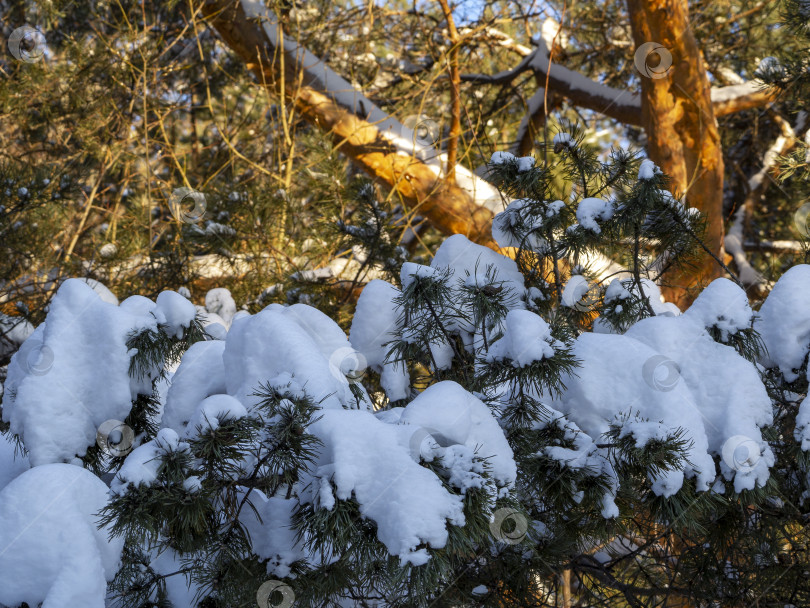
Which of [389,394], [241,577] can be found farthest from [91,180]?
[241,577]

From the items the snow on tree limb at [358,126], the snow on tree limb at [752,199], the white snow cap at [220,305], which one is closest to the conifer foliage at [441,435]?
the white snow cap at [220,305]

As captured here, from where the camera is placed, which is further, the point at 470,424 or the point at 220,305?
the point at 220,305

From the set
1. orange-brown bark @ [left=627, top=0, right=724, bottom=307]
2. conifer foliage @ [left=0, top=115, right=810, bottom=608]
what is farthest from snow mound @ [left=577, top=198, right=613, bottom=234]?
orange-brown bark @ [left=627, top=0, right=724, bottom=307]

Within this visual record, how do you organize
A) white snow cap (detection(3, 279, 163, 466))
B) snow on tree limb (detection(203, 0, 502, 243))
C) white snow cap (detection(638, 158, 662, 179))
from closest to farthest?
white snow cap (detection(3, 279, 163, 466)), white snow cap (detection(638, 158, 662, 179)), snow on tree limb (detection(203, 0, 502, 243))

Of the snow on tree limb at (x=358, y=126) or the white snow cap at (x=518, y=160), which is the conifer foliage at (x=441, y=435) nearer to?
the white snow cap at (x=518, y=160)

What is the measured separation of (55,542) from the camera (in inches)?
48.1

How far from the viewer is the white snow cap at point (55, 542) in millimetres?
1196

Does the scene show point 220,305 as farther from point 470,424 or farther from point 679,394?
point 679,394

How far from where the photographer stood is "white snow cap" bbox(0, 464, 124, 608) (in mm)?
1196

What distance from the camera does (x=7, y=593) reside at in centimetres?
121

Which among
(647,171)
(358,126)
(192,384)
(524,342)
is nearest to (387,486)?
(524,342)

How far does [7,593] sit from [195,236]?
2011 millimetres

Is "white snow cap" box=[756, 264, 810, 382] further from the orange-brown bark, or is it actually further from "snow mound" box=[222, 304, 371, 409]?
the orange-brown bark

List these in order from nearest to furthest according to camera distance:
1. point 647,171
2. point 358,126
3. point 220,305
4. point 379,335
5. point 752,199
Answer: point 647,171 → point 379,335 → point 220,305 → point 358,126 → point 752,199
